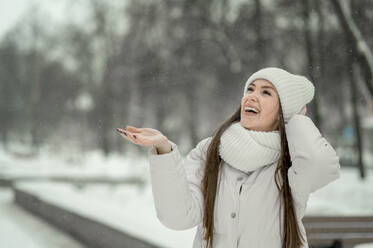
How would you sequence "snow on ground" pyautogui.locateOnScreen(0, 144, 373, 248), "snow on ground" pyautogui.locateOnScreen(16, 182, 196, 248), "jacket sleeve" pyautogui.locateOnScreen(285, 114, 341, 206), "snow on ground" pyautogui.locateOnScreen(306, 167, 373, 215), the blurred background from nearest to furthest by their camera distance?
"jacket sleeve" pyautogui.locateOnScreen(285, 114, 341, 206) → "snow on ground" pyautogui.locateOnScreen(16, 182, 196, 248) → "snow on ground" pyautogui.locateOnScreen(0, 144, 373, 248) → the blurred background → "snow on ground" pyautogui.locateOnScreen(306, 167, 373, 215)

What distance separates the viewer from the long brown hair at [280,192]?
4.50ft

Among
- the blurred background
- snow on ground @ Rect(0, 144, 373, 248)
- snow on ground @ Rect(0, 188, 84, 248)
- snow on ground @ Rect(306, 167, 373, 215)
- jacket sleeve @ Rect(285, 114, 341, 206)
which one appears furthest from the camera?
snow on ground @ Rect(306, 167, 373, 215)

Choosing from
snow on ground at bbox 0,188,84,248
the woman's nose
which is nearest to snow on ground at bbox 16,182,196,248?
snow on ground at bbox 0,188,84,248

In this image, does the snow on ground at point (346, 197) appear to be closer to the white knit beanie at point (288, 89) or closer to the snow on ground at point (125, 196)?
the snow on ground at point (125, 196)

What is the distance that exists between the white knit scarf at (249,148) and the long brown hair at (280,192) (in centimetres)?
3

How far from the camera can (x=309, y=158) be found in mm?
1251

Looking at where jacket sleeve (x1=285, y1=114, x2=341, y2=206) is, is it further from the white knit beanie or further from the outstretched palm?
the outstretched palm

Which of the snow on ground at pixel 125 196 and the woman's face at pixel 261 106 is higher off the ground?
the woman's face at pixel 261 106

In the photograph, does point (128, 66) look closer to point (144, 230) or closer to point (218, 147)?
point (144, 230)

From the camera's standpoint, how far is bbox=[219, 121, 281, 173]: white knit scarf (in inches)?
54.8

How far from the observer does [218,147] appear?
1473 mm

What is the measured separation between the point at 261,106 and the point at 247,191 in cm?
30

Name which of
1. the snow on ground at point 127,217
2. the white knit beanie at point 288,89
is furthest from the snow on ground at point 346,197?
the white knit beanie at point 288,89

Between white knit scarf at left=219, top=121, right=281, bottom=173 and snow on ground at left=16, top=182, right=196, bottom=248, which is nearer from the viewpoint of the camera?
white knit scarf at left=219, top=121, right=281, bottom=173
